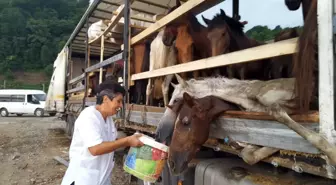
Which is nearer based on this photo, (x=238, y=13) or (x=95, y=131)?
(x=95, y=131)

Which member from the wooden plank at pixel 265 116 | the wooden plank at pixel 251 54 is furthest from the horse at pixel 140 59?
the wooden plank at pixel 265 116

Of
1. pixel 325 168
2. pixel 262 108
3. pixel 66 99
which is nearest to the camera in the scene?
pixel 325 168

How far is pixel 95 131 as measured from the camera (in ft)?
7.38

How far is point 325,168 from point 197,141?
967 mm

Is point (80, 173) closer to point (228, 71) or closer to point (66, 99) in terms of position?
point (228, 71)

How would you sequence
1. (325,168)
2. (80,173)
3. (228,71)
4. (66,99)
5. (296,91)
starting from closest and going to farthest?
1. (325,168)
2. (296,91)
3. (80,173)
4. (228,71)
5. (66,99)

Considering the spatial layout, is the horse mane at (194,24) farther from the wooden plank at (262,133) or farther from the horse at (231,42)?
the wooden plank at (262,133)

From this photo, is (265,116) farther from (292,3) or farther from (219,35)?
(219,35)

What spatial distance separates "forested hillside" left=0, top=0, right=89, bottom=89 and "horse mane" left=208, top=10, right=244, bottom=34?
144 feet

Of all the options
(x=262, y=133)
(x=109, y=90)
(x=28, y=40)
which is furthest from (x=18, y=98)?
(x=28, y=40)

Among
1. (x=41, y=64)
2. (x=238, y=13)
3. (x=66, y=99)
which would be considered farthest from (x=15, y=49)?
(x=238, y=13)

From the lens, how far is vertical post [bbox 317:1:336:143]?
1.39m

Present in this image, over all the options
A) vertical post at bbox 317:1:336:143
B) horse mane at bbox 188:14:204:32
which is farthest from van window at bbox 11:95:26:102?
vertical post at bbox 317:1:336:143

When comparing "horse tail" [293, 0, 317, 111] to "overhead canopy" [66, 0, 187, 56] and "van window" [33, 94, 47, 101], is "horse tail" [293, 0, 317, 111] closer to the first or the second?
"overhead canopy" [66, 0, 187, 56]
